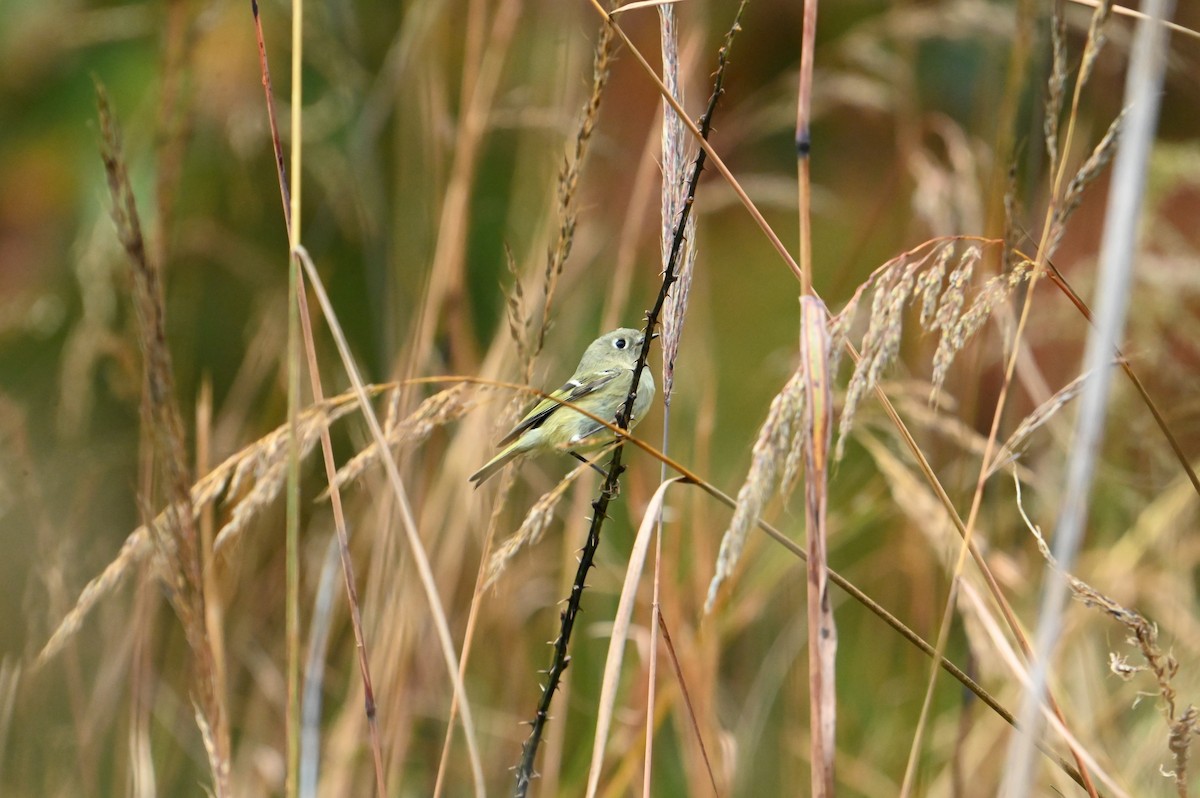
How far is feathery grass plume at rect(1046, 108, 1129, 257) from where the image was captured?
895 mm

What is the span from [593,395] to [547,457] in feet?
1.12

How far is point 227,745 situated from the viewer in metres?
0.96

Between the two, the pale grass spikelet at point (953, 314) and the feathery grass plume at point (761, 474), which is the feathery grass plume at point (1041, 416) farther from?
the feathery grass plume at point (761, 474)

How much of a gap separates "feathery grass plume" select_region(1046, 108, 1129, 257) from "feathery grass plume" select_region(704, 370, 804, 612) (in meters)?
0.29

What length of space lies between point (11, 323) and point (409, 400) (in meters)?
1.19

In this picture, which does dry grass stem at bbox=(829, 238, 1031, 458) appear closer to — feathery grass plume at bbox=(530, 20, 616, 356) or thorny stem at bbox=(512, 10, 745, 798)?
thorny stem at bbox=(512, 10, 745, 798)

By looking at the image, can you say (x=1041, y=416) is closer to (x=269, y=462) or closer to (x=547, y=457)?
(x=269, y=462)

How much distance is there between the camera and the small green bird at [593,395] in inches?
67.4

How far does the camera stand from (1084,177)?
0.91 m

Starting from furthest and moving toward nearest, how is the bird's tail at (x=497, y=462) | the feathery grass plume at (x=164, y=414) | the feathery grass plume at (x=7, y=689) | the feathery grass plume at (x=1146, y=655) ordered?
the bird's tail at (x=497, y=462) → the feathery grass plume at (x=7, y=689) → the feathery grass plume at (x=1146, y=655) → the feathery grass plume at (x=164, y=414)

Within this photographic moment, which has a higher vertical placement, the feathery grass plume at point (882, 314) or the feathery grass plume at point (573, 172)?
the feathery grass plume at point (573, 172)

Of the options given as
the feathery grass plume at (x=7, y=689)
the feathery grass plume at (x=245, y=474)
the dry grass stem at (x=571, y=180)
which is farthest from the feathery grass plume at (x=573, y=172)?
the feathery grass plume at (x=7, y=689)

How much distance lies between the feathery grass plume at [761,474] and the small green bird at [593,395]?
0.74m

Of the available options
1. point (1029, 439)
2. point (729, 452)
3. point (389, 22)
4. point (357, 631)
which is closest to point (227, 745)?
point (357, 631)
